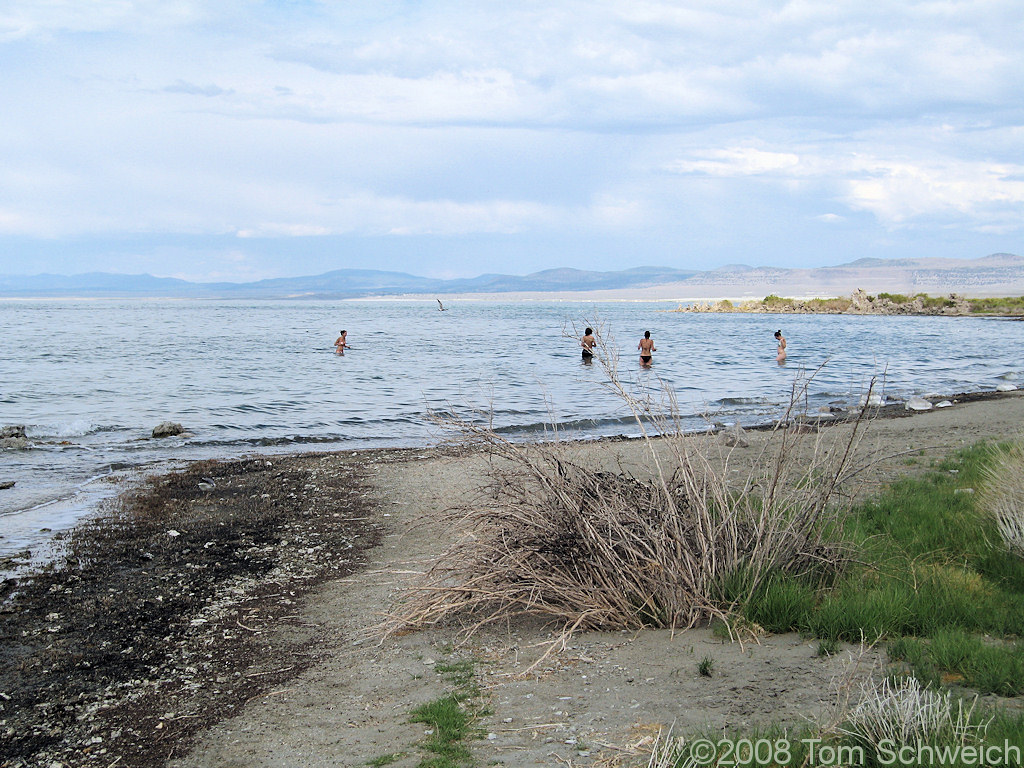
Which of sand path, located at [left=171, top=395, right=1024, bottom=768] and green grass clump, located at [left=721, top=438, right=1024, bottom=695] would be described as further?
green grass clump, located at [left=721, top=438, right=1024, bottom=695]

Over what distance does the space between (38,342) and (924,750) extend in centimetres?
4725

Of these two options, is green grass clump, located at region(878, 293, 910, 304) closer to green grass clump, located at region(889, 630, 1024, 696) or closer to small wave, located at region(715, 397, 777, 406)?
small wave, located at region(715, 397, 777, 406)

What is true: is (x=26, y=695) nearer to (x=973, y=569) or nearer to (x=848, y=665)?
(x=848, y=665)

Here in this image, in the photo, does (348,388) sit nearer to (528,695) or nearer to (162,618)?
(162,618)

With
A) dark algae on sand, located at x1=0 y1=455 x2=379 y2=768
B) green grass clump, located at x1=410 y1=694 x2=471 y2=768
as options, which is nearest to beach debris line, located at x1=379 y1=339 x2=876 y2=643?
green grass clump, located at x1=410 y1=694 x2=471 y2=768

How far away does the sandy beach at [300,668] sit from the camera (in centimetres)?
369

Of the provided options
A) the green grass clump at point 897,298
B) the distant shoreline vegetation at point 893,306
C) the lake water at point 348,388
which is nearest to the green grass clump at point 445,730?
the lake water at point 348,388

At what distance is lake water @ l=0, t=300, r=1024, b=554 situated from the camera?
12219 mm

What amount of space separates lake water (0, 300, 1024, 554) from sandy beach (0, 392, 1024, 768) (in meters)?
1.51

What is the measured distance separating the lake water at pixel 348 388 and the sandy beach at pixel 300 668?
151 cm

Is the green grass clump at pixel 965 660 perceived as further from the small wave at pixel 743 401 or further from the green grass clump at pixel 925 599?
the small wave at pixel 743 401

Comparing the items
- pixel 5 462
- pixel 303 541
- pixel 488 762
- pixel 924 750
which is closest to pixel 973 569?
pixel 924 750

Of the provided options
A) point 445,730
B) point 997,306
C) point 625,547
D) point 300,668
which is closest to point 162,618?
point 300,668

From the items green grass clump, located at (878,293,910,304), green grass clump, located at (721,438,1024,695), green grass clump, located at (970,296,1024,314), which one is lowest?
green grass clump, located at (721,438,1024,695)
